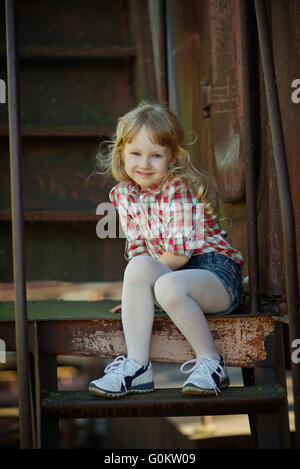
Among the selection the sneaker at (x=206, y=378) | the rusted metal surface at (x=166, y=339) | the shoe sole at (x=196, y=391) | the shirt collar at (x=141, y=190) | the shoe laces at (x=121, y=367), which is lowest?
the shoe sole at (x=196, y=391)

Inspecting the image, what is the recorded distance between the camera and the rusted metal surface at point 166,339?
6.98 ft

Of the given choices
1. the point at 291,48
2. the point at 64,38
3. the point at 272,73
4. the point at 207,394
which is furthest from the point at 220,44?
the point at 207,394

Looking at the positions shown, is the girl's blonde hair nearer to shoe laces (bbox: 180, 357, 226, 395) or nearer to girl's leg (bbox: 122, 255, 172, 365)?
girl's leg (bbox: 122, 255, 172, 365)

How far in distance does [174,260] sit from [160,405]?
0.53m

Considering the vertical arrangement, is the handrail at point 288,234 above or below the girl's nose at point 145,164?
below

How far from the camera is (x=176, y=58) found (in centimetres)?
363

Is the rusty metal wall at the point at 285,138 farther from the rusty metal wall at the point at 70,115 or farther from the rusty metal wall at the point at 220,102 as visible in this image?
the rusty metal wall at the point at 70,115

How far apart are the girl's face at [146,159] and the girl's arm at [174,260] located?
30cm

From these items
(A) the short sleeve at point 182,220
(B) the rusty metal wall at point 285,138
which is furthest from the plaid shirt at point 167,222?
(B) the rusty metal wall at point 285,138

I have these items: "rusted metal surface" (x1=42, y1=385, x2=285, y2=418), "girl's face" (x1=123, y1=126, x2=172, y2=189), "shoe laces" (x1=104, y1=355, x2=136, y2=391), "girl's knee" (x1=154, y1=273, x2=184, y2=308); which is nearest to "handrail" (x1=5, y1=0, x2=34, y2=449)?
"rusted metal surface" (x1=42, y1=385, x2=285, y2=418)

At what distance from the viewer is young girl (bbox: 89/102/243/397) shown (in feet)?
6.67

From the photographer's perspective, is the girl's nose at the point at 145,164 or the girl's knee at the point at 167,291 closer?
the girl's knee at the point at 167,291

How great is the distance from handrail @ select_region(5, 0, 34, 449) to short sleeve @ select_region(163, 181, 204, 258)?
1.97 ft

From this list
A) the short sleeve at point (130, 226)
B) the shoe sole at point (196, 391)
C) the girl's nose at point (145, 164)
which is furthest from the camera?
the short sleeve at point (130, 226)
